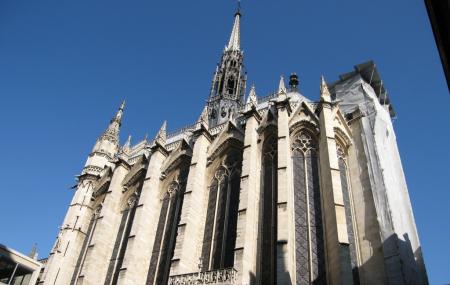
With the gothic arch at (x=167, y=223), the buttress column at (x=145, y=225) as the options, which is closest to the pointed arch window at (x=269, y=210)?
the gothic arch at (x=167, y=223)

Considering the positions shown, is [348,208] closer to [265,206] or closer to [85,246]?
[265,206]

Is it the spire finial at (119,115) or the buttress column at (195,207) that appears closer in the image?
the buttress column at (195,207)

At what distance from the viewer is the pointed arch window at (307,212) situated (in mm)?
14852

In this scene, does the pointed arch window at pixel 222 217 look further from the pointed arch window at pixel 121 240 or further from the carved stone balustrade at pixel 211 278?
the pointed arch window at pixel 121 240

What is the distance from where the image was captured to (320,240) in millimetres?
15578

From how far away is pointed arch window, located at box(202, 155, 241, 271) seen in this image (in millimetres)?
17312

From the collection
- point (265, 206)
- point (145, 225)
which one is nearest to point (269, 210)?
point (265, 206)

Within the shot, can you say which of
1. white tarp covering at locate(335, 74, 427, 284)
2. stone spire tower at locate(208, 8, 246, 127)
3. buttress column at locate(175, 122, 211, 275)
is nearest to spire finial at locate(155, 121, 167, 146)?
buttress column at locate(175, 122, 211, 275)

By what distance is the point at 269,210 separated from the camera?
1725 centimetres

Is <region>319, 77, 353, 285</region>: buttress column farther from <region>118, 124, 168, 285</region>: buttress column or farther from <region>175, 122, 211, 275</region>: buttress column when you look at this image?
<region>118, 124, 168, 285</region>: buttress column

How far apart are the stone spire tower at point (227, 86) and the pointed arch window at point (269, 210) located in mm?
12791

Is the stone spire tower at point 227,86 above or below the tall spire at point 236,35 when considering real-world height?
below

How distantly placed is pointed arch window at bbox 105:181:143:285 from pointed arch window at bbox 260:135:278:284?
8884 mm

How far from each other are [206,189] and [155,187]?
11.8 feet
